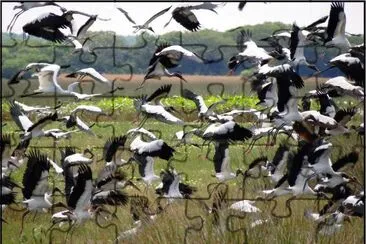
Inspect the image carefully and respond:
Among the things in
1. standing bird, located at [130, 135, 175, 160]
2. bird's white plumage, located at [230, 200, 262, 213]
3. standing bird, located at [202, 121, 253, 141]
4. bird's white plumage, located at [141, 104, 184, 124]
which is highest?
bird's white plumage, located at [141, 104, 184, 124]

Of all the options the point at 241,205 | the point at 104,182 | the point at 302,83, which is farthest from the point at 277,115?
the point at 104,182

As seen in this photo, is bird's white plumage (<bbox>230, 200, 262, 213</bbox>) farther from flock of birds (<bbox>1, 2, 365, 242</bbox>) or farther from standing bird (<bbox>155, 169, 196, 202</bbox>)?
standing bird (<bbox>155, 169, 196, 202</bbox>)

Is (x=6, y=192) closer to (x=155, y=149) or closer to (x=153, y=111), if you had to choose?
(x=155, y=149)

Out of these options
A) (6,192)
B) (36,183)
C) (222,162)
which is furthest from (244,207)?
(6,192)

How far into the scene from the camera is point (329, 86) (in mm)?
8312

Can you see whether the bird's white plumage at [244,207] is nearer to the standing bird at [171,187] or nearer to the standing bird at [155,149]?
the standing bird at [171,187]

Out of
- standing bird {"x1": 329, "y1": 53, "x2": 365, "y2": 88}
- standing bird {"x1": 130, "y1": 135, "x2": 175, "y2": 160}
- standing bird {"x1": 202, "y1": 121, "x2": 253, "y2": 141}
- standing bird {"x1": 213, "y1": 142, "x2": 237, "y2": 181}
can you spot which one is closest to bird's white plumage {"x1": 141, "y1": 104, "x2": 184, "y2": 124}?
standing bird {"x1": 130, "y1": 135, "x2": 175, "y2": 160}

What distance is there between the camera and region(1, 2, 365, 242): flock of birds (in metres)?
7.86

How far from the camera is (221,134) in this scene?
8141 mm

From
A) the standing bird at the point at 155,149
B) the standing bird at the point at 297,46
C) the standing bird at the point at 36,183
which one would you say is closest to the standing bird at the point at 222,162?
the standing bird at the point at 155,149

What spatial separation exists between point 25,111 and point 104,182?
1.61 metres

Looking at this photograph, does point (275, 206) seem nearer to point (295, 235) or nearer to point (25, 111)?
point (295, 235)

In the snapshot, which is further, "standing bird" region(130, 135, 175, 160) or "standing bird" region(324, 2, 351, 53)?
"standing bird" region(324, 2, 351, 53)

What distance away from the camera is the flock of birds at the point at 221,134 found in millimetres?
7855
